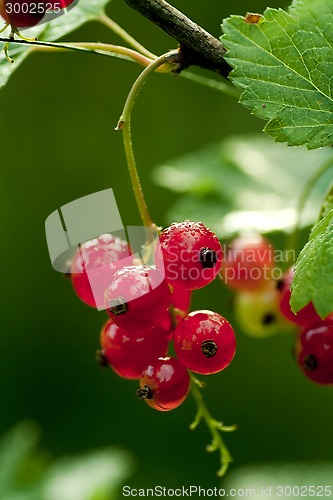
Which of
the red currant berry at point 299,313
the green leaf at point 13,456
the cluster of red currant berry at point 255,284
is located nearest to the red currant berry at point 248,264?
the cluster of red currant berry at point 255,284

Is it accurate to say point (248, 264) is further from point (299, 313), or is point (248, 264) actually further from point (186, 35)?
point (186, 35)

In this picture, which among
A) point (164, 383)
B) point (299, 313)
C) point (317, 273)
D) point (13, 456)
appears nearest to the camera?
point (317, 273)

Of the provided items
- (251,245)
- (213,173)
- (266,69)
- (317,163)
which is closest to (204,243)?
(266,69)

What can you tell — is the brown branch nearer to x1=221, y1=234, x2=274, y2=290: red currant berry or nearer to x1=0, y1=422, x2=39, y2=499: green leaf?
x1=221, y1=234, x2=274, y2=290: red currant berry

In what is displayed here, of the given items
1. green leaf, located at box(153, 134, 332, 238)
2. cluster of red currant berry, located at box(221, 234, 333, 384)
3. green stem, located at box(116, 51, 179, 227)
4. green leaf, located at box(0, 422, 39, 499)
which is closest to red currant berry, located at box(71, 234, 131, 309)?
green stem, located at box(116, 51, 179, 227)

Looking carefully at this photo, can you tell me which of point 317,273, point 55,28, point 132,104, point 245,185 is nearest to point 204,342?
point 317,273

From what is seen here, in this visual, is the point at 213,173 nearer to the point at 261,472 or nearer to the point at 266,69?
the point at 261,472

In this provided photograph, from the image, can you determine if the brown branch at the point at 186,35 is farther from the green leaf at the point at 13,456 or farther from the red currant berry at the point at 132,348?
the green leaf at the point at 13,456
